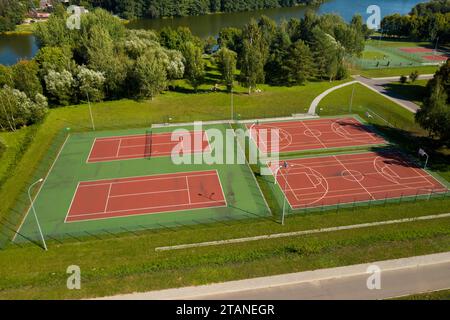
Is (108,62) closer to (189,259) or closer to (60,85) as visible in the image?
(60,85)

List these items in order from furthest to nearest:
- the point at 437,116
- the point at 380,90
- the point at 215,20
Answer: the point at 215,20 → the point at 380,90 → the point at 437,116

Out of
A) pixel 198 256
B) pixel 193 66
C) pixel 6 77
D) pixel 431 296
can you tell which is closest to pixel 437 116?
pixel 431 296

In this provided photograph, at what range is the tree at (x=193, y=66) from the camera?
62938mm

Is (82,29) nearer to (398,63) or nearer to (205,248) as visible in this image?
(205,248)

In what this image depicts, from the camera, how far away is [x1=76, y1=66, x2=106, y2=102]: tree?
2233 inches

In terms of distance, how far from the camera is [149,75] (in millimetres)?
57781

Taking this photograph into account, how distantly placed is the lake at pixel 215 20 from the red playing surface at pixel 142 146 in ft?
189

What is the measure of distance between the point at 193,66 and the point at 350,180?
3581 centimetres

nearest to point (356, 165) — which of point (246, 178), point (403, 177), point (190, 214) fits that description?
point (403, 177)

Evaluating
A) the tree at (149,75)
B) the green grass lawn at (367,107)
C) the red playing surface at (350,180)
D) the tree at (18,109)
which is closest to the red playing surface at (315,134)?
the green grass lawn at (367,107)

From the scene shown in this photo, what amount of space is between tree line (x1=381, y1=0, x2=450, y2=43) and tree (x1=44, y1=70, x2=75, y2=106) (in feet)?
304

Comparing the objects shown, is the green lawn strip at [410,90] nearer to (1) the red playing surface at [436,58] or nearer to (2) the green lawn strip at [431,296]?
(1) the red playing surface at [436,58]
